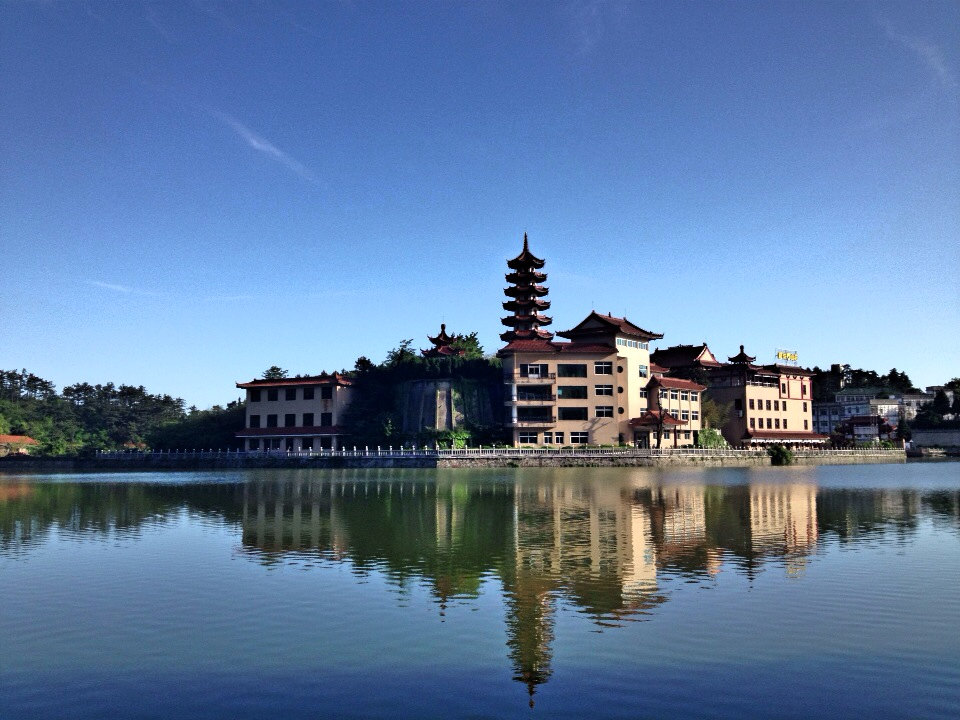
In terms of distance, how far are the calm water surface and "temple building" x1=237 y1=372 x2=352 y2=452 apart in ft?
239

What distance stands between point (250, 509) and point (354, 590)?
21.9 metres

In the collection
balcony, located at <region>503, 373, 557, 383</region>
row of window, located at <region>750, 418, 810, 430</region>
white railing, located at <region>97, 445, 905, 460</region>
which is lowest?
white railing, located at <region>97, 445, 905, 460</region>

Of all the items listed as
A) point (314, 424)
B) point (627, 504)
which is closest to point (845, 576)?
point (627, 504)

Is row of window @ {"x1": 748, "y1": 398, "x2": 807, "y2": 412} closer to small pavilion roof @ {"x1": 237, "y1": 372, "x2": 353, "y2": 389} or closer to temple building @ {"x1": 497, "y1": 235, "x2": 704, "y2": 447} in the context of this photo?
temple building @ {"x1": 497, "y1": 235, "x2": 704, "y2": 447}

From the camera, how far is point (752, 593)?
1706cm

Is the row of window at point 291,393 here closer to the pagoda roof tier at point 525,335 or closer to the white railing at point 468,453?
the white railing at point 468,453

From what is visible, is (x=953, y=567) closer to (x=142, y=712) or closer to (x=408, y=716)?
(x=408, y=716)

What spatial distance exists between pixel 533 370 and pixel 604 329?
398 inches

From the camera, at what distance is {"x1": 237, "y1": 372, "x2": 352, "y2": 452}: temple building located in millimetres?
105062

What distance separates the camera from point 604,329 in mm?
99125

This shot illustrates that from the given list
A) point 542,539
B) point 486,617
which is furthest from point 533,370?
point 486,617

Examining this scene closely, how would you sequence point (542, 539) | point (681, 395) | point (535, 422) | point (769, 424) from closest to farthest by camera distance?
point (542, 539) < point (535, 422) < point (681, 395) < point (769, 424)

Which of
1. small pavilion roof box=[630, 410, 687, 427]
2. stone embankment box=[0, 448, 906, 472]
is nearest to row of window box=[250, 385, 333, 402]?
stone embankment box=[0, 448, 906, 472]

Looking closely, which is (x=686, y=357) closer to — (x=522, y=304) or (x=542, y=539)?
(x=522, y=304)
